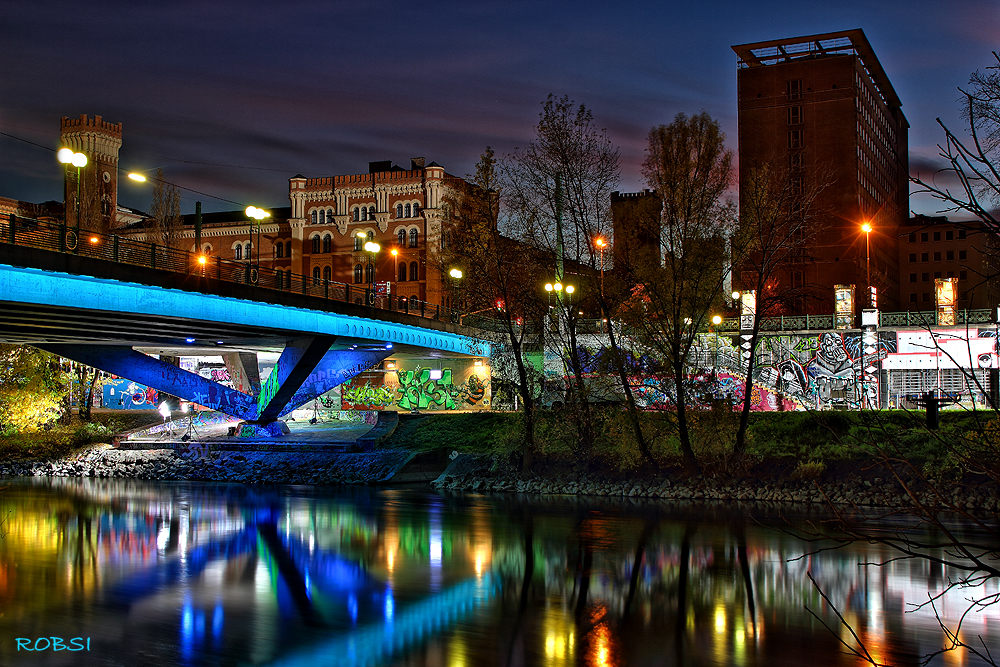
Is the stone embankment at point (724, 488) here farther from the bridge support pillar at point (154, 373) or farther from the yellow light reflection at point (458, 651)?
the bridge support pillar at point (154, 373)

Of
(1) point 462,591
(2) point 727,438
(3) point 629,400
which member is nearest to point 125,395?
(3) point 629,400

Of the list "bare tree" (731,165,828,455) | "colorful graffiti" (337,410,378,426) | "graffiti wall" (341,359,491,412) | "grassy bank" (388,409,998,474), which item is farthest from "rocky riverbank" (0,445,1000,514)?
"graffiti wall" (341,359,491,412)

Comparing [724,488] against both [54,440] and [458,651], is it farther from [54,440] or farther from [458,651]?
[54,440]

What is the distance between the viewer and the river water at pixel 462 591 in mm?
13547

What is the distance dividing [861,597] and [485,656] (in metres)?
8.14

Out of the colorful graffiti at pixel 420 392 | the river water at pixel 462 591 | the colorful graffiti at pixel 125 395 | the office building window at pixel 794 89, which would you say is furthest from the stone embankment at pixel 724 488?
the office building window at pixel 794 89

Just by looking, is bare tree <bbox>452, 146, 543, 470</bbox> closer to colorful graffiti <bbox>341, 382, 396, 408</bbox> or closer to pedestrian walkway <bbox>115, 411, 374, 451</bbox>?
pedestrian walkway <bbox>115, 411, 374, 451</bbox>

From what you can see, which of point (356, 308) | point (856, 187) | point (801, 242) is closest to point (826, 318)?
point (801, 242)

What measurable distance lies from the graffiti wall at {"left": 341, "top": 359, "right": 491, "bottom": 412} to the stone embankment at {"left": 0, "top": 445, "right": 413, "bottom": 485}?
19594mm

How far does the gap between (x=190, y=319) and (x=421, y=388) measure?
31.2 meters

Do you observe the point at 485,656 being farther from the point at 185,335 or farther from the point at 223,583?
the point at 185,335

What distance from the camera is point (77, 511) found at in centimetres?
3125

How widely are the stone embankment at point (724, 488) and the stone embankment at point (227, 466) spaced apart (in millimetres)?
4713

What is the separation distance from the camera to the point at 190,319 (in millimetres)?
36469
